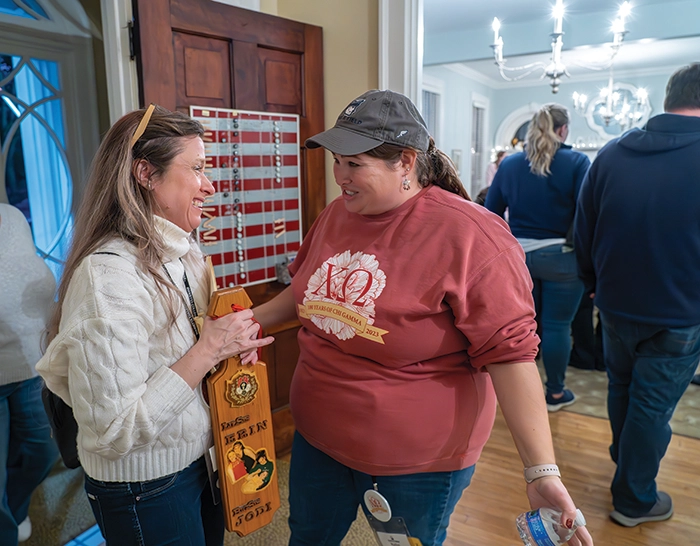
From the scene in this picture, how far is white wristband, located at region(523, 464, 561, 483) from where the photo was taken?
104 cm

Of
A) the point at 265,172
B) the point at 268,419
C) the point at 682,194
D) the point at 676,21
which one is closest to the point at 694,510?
the point at 682,194

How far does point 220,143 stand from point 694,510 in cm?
246

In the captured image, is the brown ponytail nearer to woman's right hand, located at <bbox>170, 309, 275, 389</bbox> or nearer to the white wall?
woman's right hand, located at <bbox>170, 309, 275, 389</bbox>

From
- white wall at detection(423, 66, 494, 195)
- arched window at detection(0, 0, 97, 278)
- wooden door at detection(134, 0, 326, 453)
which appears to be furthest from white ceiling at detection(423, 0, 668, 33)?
arched window at detection(0, 0, 97, 278)

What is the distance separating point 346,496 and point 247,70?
176 cm

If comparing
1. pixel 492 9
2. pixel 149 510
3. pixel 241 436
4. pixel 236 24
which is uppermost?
pixel 492 9

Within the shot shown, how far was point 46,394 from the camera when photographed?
122 centimetres

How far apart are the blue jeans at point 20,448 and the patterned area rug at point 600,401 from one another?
8.80ft

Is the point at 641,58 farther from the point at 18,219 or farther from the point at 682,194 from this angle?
the point at 18,219

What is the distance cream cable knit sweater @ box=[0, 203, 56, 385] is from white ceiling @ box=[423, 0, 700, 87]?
406 centimetres

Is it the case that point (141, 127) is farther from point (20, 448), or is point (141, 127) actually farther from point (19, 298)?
point (20, 448)

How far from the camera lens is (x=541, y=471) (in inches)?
41.0

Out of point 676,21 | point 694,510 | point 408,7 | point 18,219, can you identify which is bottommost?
point 694,510

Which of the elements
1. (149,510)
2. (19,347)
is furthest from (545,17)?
(149,510)
